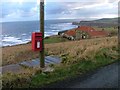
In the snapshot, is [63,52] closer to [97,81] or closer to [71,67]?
[71,67]

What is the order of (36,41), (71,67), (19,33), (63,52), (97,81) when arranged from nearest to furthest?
(97,81) < (36,41) < (71,67) < (63,52) < (19,33)

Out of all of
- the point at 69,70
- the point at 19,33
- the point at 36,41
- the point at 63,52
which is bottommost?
the point at 19,33

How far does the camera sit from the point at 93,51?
11.9 m

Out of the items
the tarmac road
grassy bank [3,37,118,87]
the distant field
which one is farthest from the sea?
the tarmac road

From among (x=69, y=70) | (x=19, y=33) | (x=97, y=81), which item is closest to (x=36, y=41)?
(x=69, y=70)

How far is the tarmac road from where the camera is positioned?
23.9ft

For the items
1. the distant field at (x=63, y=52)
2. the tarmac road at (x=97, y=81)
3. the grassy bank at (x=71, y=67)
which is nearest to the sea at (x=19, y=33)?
the distant field at (x=63, y=52)

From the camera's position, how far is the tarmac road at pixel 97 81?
730 centimetres

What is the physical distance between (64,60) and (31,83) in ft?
9.58

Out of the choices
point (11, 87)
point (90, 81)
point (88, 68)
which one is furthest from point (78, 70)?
point (11, 87)

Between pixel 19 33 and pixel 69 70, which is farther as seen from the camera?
pixel 19 33

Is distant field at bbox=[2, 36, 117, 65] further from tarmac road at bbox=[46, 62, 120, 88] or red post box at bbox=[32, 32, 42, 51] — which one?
red post box at bbox=[32, 32, 42, 51]

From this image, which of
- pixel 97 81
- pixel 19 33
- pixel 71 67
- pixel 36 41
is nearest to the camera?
pixel 97 81

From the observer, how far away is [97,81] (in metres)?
7.82
